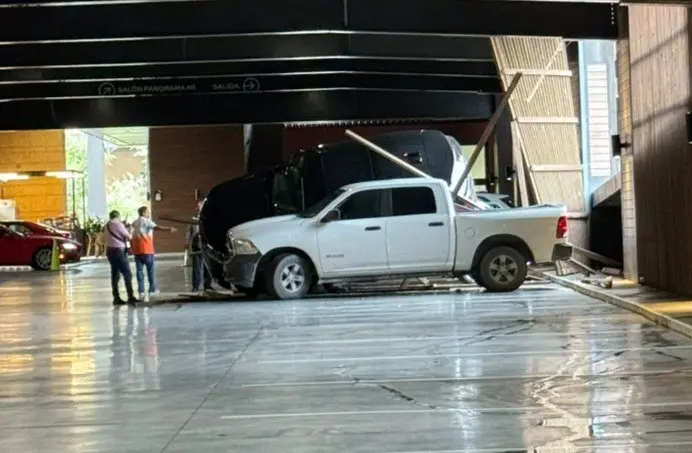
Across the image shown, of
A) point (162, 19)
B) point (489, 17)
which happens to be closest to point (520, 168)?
point (489, 17)

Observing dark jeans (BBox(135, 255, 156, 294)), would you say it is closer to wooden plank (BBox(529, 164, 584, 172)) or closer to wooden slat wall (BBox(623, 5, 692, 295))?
wooden plank (BBox(529, 164, 584, 172))

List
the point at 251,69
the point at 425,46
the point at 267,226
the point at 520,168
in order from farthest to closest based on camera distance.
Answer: the point at 251,69, the point at 425,46, the point at 520,168, the point at 267,226

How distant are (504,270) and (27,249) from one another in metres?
19.5

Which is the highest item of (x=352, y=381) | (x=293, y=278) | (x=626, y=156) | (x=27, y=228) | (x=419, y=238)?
(x=626, y=156)

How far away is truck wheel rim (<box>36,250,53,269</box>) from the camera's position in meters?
32.9

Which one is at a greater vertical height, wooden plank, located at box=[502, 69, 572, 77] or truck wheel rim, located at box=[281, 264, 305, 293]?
wooden plank, located at box=[502, 69, 572, 77]

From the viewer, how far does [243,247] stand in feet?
58.4

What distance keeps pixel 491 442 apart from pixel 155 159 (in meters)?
35.9

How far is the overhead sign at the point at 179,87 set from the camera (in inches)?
1070

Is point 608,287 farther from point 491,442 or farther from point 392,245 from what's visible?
point 491,442

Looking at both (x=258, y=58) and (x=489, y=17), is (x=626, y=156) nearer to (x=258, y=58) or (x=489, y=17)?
(x=489, y=17)

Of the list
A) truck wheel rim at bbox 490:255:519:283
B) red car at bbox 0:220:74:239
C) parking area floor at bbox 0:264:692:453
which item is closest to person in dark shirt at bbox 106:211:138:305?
parking area floor at bbox 0:264:692:453

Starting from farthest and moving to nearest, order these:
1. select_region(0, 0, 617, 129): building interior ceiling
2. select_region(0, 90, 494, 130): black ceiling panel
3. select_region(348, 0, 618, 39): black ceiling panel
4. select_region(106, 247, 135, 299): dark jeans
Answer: select_region(0, 90, 494, 130): black ceiling panel
select_region(0, 0, 617, 129): building interior ceiling
select_region(348, 0, 618, 39): black ceiling panel
select_region(106, 247, 135, 299): dark jeans

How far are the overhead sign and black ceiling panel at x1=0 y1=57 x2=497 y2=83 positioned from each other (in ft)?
1.84
